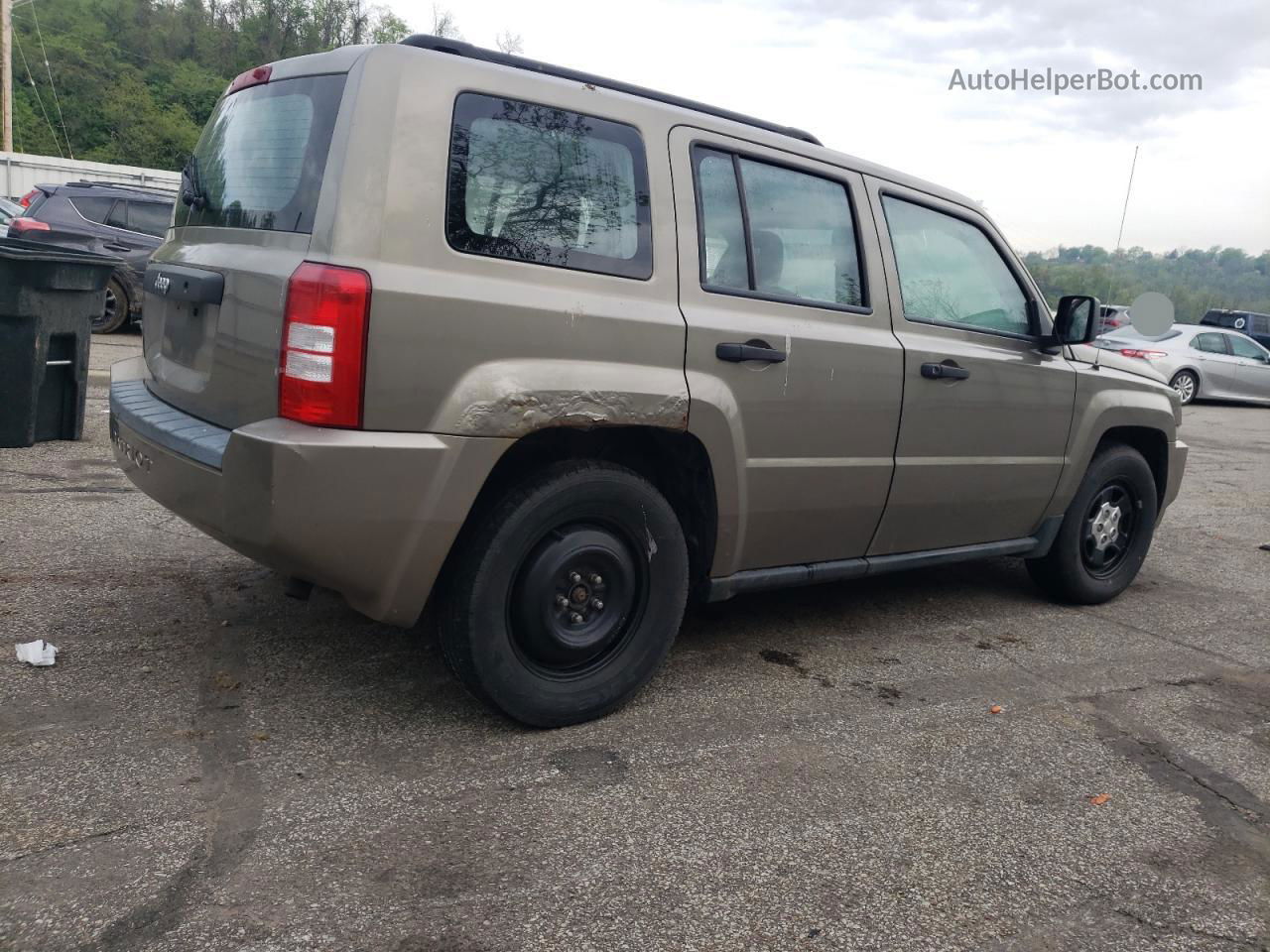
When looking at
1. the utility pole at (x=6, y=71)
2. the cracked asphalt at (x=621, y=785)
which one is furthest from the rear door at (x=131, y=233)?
the utility pole at (x=6, y=71)

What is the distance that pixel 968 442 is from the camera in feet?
14.4

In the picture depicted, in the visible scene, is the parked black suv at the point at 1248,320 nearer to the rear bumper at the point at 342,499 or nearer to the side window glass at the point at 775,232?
the side window glass at the point at 775,232

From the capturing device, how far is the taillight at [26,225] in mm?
12305

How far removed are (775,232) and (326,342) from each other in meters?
1.73

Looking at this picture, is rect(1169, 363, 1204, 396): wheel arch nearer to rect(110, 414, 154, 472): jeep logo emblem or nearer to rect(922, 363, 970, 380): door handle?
rect(922, 363, 970, 380): door handle

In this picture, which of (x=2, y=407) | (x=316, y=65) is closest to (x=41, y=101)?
(x=2, y=407)

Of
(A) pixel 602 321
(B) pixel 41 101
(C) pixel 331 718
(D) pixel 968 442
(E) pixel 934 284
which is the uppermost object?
(B) pixel 41 101

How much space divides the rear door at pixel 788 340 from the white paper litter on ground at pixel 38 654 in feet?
7.16

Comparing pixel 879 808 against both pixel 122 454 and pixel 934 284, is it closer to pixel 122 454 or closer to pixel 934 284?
pixel 934 284

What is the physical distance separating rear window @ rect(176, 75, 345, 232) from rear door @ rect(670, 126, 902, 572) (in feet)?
3.63

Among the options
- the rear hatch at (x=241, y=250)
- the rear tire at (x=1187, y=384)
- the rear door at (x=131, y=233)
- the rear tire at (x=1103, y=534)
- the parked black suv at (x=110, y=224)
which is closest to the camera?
the rear hatch at (x=241, y=250)

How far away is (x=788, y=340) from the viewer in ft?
12.1

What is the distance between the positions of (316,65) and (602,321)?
1.12 m

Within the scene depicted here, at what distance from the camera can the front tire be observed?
3.10 metres
